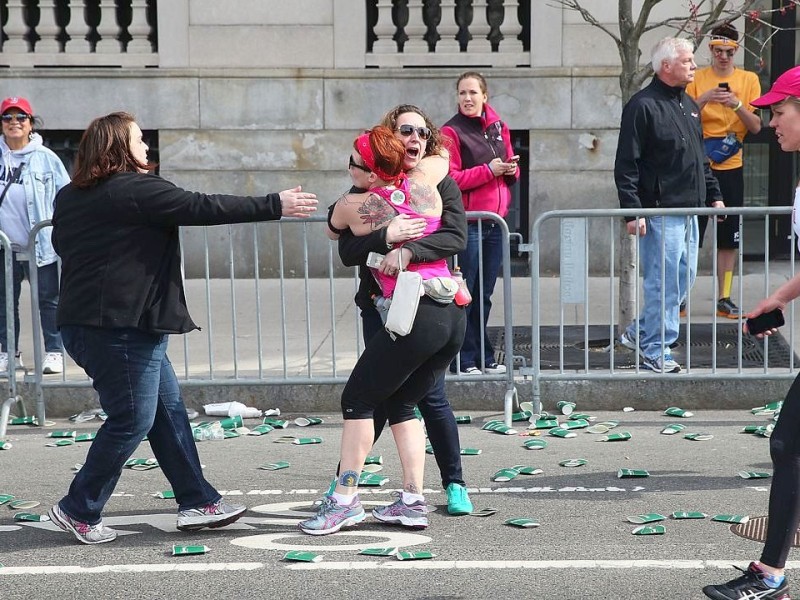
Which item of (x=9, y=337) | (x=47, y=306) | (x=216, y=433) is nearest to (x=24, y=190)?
(x=47, y=306)

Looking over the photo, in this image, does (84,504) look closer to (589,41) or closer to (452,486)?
(452,486)

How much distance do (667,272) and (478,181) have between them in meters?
1.31

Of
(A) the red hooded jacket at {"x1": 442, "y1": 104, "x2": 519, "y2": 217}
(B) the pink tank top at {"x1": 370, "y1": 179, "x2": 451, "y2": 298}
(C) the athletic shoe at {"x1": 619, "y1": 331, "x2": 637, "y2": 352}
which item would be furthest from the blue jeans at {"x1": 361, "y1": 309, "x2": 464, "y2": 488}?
(C) the athletic shoe at {"x1": 619, "y1": 331, "x2": 637, "y2": 352}

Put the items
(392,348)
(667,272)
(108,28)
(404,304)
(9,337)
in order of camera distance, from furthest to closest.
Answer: (108,28), (667,272), (9,337), (392,348), (404,304)

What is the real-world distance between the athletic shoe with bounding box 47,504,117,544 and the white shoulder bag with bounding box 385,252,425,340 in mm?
1482

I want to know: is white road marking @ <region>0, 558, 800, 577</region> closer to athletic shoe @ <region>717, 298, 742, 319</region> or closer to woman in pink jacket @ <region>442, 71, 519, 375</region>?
woman in pink jacket @ <region>442, 71, 519, 375</region>

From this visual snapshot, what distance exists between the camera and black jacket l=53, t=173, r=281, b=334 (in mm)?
5570

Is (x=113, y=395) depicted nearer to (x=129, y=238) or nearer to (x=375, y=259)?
(x=129, y=238)

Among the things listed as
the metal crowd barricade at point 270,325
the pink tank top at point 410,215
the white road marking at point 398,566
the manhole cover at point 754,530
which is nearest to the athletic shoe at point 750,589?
the manhole cover at point 754,530

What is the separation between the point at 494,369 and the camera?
848 centimetres

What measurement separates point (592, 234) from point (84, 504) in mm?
8579

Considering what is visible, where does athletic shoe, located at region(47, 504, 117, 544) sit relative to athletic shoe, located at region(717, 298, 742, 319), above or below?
below

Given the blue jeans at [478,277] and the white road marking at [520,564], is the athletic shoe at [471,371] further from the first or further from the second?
the white road marking at [520,564]

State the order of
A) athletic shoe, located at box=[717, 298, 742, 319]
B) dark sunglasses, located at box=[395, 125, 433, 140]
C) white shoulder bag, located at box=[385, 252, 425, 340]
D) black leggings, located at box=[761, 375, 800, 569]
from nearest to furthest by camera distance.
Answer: black leggings, located at box=[761, 375, 800, 569] < white shoulder bag, located at box=[385, 252, 425, 340] < dark sunglasses, located at box=[395, 125, 433, 140] < athletic shoe, located at box=[717, 298, 742, 319]
